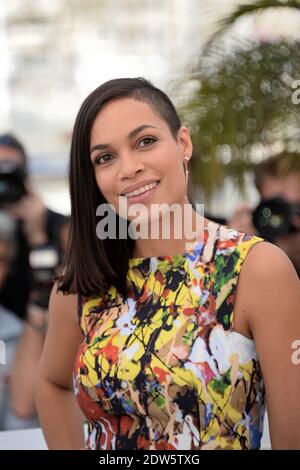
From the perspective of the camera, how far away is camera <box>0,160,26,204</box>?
3.38 metres

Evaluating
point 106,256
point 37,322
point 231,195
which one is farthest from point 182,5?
→ point 106,256

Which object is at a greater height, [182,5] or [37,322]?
[182,5]

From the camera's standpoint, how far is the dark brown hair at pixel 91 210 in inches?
63.2

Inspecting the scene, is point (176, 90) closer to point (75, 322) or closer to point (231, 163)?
point (231, 163)

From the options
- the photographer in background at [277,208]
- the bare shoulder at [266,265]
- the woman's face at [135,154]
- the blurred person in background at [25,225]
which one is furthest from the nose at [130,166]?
the blurred person in background at [25,225]

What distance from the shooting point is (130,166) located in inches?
61.2

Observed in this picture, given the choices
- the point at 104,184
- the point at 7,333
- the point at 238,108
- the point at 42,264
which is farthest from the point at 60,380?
the point at 238,108

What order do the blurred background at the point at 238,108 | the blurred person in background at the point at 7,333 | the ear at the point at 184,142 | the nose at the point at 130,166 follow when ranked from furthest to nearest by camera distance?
1. the blurred background at the point at 238,108
2. the blurred person in background at the point at 7,333
3. the ear at the point at 184,142
4. the nose at the point at 130,166

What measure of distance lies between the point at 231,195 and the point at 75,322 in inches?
101

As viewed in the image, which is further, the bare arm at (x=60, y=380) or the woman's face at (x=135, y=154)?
the bare arm at (x=60, y=380)

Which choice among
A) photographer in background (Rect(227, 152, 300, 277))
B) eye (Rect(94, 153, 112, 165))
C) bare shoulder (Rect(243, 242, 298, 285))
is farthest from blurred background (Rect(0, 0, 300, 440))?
bare shoulder (Rect(243, 242, 298, 285))

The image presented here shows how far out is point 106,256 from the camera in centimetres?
170

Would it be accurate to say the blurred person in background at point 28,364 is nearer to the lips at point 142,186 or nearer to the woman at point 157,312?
the woman at point 157,312

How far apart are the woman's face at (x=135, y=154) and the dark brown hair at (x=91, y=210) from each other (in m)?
0.02
